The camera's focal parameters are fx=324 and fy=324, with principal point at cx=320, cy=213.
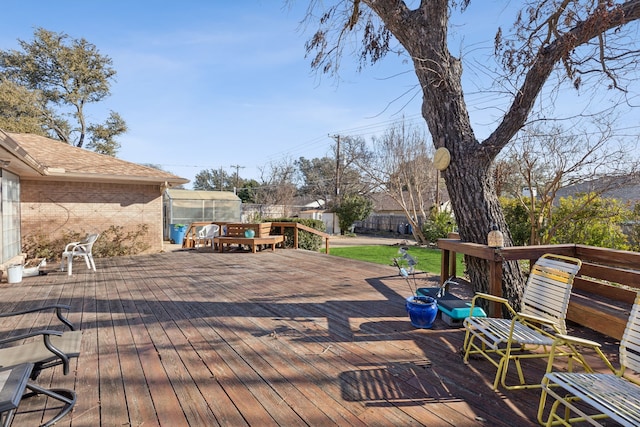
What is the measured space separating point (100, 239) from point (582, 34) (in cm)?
1007

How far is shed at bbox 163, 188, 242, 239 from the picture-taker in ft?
50.4

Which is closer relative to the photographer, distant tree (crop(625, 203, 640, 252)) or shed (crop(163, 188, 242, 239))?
distant tree (crop(625, 203, 640, 252))

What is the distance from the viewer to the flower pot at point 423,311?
329 centimetres

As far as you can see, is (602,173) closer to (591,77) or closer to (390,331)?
(591,77)

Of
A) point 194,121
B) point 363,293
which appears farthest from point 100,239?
point 194,121

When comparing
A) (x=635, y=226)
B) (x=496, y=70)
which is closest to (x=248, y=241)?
(x=496, y=70)

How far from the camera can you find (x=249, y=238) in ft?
30.0

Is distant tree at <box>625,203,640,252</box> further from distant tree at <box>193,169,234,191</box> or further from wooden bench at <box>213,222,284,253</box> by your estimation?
distant tree at <box>193,169,234,191</box>

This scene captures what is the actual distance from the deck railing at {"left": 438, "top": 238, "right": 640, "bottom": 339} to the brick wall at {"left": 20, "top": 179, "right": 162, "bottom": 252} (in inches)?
334

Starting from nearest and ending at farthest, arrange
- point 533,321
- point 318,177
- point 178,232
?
point 533,321 < point 178,232 < point 318,177

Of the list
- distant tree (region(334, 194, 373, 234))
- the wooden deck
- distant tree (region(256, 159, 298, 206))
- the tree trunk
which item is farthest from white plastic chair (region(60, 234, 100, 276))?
distant tree (region(256, 159, 298, 206))

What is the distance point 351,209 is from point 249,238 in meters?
11.9

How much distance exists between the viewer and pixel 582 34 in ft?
9.69

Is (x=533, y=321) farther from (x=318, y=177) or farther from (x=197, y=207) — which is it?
(x=318, y=177)
